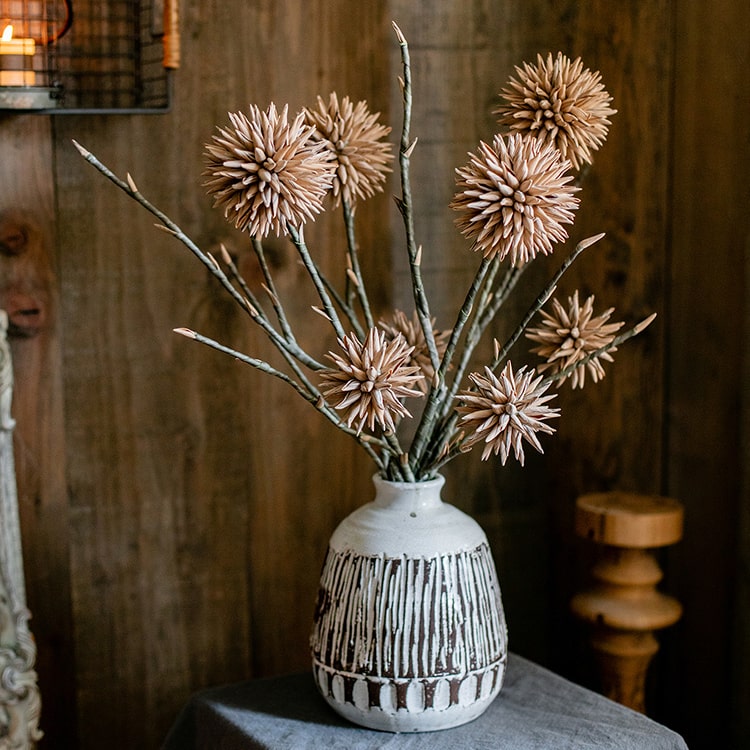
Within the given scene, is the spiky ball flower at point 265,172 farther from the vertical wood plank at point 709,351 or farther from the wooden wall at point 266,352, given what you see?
the vertical wood plank at point 709,351

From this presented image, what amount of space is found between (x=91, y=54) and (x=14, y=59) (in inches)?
5.4

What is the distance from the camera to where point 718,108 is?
53.9 inches

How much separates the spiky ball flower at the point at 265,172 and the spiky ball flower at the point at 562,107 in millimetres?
225

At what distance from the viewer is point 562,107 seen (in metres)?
0.98

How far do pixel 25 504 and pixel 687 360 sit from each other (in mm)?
933

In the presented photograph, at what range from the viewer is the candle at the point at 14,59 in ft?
3.75

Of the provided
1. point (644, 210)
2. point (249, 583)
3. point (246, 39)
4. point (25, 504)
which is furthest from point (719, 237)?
point (25, 504)

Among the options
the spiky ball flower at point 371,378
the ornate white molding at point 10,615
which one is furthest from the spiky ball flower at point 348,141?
the ornate white molding at point 10,615

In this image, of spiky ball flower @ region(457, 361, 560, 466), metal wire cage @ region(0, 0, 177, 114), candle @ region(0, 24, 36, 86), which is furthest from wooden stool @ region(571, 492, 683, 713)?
candle @ region(0, 24, 36, 86)

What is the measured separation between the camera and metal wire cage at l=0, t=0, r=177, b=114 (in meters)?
1.18

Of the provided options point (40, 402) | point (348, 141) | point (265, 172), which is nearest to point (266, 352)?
point (40, 402)

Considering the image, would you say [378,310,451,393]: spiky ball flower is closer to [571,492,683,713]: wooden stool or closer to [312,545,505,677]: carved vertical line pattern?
[312,545,505,677]: carved vertical line pattern

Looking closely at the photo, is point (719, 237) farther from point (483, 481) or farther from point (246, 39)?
point (246, 39)

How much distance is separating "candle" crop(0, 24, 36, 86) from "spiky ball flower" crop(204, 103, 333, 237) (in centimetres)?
39
